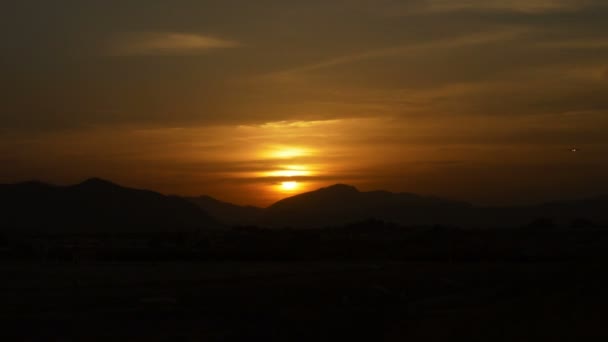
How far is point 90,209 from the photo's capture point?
17062 centimetres

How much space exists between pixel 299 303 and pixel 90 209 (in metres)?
147

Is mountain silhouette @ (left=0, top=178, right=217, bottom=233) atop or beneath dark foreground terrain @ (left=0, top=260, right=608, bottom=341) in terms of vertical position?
atop

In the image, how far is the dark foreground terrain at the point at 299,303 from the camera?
22.0 meters

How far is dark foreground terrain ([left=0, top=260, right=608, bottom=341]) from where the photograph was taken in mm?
21984

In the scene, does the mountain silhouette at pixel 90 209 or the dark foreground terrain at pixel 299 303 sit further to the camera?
the mountain silhouette at pixel 90 209

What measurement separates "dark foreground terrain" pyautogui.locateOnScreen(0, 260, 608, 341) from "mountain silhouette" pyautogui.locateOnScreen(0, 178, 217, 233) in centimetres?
11371

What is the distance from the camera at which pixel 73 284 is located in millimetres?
34812

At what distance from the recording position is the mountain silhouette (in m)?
159

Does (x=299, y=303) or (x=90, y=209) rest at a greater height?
Result: (x=90, y=209)

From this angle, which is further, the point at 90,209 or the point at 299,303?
the point at 90,209

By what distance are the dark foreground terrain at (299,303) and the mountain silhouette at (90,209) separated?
113707 millimetres

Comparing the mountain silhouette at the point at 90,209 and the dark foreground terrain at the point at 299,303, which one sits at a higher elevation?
the mountain silhouette at the point at 90,209

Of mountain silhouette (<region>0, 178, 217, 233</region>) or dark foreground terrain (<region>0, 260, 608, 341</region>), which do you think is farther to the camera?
mountain silhouette (<region>0, 178, 217, 233</region>)

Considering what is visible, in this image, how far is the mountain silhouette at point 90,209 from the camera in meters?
159
